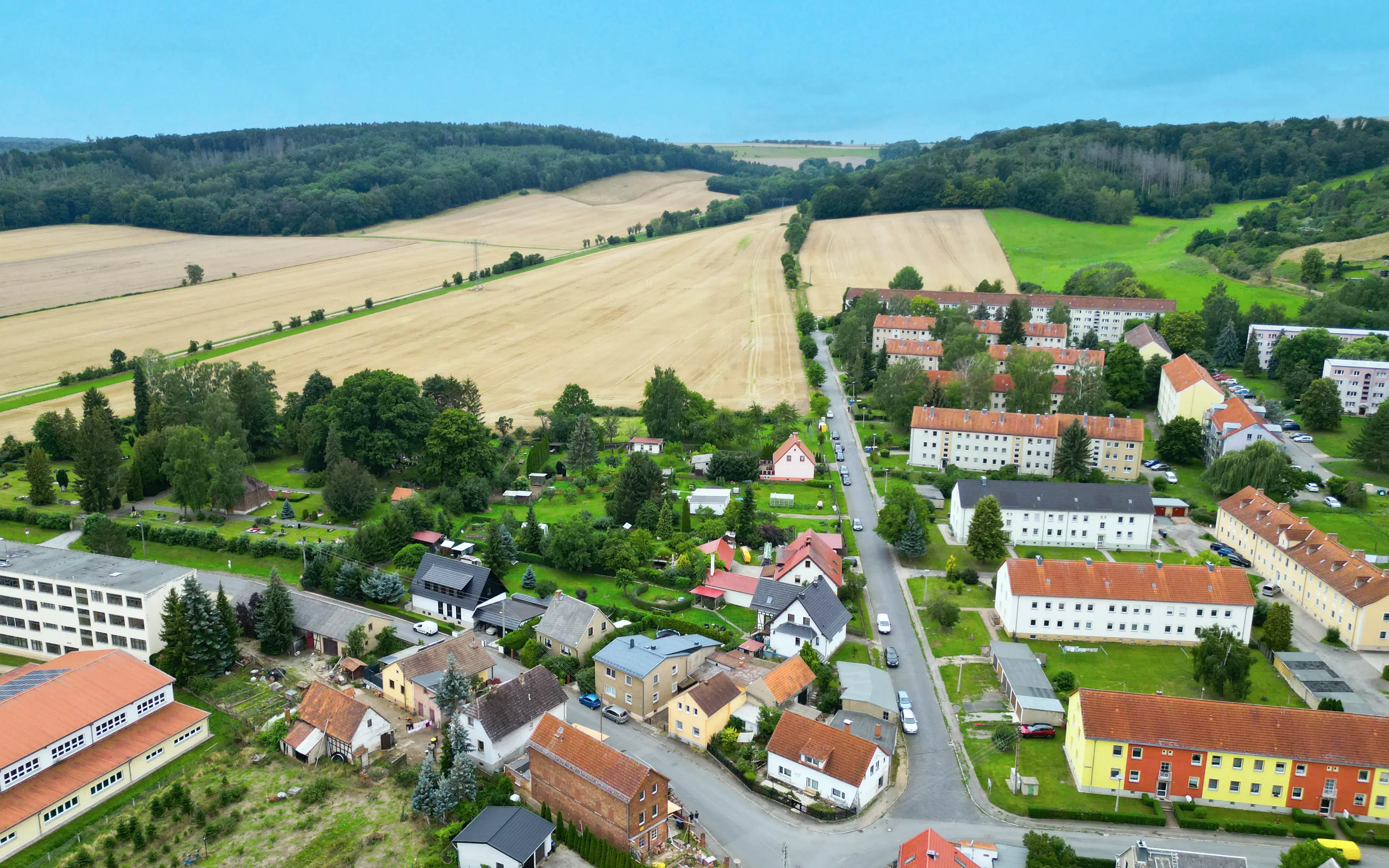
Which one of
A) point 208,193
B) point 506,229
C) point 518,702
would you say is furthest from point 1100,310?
point 208,193

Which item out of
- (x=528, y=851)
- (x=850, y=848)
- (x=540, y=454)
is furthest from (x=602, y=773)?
(x=540, y=454)

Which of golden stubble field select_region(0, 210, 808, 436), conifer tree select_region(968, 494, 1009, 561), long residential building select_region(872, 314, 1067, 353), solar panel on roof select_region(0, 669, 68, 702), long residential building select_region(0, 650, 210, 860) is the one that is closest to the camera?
long residential building select_region(0, 650, 210, 860)

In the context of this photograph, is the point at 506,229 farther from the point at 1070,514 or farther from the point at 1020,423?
the point at 1070,514

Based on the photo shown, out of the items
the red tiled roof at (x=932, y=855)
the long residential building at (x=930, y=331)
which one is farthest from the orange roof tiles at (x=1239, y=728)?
the long residential building at (x=930, y=331)

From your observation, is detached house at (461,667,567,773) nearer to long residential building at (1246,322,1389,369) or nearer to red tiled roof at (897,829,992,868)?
red tiled roof at (897,829,992,868)

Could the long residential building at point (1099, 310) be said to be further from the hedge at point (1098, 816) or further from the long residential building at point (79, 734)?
the long residential building at point (79, 734)

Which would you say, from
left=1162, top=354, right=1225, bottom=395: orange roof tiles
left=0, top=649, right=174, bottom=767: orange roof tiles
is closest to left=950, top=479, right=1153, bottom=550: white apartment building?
left=1162, top=354, right=1225, bottom=395: orange roof tiles
